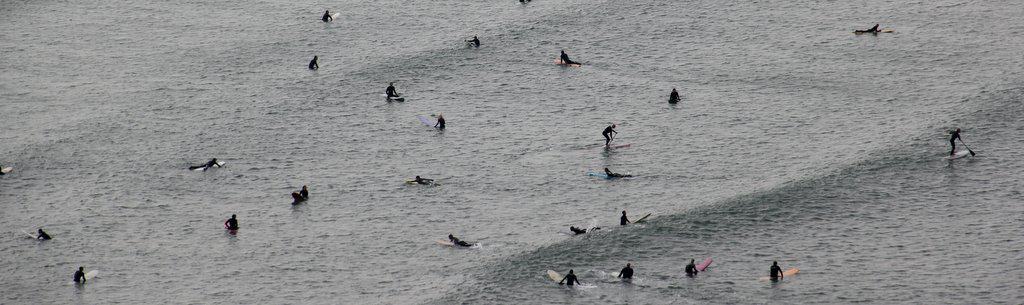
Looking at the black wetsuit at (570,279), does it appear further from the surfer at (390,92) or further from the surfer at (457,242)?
the surfer at (390,92)

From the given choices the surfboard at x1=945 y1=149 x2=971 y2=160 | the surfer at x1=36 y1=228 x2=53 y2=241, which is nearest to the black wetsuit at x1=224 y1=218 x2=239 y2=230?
the surfer at x1=36 y1=228 x2=53 y2=241

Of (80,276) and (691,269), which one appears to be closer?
(691,269)

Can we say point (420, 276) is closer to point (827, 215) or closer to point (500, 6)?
point (827, 215)

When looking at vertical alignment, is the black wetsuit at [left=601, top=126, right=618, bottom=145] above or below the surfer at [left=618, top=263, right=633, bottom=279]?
above

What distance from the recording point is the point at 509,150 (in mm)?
108250

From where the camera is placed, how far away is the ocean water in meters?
85.0

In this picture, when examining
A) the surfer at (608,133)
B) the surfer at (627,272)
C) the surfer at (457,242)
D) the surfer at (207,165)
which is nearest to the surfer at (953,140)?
the surfer at (608,133)

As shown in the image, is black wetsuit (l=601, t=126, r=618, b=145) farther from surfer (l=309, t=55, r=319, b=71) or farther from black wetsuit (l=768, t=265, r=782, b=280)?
surfer (l=309, t=55, r=319, b=71)

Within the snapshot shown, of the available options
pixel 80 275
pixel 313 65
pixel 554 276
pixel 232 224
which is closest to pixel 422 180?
pixel 232 224

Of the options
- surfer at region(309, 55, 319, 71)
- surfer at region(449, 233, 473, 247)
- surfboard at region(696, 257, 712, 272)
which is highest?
surfer at region(309, 55, 319, 71)

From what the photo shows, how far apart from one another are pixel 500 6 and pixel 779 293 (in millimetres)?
69611

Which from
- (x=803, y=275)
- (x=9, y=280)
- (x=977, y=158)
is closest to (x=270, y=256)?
(x=9, y=280)

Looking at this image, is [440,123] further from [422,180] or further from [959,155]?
[959,155]

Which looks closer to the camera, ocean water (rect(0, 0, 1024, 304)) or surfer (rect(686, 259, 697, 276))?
surfer (rect(686, 259, 697, 276))
